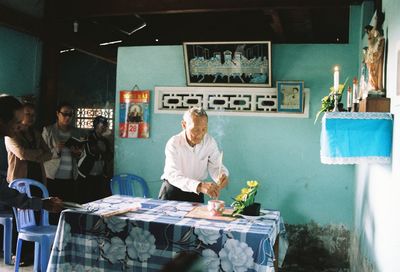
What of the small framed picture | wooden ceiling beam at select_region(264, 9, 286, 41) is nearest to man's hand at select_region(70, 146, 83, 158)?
the small framed picture

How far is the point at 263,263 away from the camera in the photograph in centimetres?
266

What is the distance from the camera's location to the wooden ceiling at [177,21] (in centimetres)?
539

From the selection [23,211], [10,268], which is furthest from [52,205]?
[10,268]

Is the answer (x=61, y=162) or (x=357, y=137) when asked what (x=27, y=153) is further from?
(x=357, y=137)

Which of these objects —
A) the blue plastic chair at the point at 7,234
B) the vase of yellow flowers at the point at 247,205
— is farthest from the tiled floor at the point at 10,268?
the vase of yellow flowers at the point at 247,205

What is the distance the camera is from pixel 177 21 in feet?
25.3

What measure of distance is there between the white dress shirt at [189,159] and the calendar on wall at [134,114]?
1693 millimetres

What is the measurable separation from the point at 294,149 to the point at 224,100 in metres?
1.06

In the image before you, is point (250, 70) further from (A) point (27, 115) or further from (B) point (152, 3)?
(A) point (27, 115)

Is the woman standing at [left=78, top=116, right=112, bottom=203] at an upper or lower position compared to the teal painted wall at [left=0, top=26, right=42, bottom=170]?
lower

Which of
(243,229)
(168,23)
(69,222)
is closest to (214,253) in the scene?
(243,229)

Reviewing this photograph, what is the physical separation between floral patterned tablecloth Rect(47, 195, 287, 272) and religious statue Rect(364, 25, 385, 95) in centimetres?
127

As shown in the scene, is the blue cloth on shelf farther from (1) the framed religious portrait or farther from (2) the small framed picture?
(1) the framed religious portrait

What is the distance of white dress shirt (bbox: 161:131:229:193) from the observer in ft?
12.6
